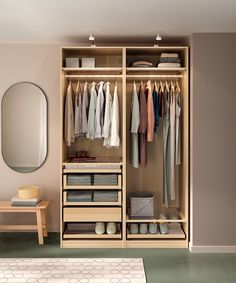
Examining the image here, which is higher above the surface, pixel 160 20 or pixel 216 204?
pixel 160 20

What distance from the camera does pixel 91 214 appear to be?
16.6ft

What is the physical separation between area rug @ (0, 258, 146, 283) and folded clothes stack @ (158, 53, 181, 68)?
229cm

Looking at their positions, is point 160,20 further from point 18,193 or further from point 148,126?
point 18,193

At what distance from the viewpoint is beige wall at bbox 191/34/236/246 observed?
4.86 meters

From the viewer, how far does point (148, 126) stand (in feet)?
16.9

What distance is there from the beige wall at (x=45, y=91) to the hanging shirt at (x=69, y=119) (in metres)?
0.54

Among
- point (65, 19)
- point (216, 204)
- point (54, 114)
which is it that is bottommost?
point (216, 204)

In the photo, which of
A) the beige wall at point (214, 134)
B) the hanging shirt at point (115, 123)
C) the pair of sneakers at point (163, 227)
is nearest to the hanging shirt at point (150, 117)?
the hanging shirt at point (115, 123)

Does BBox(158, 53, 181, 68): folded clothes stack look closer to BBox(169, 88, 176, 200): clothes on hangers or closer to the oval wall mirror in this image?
BBox(169, 88, 176, 200): clothes on hangers

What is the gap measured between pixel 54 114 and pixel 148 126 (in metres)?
1.35

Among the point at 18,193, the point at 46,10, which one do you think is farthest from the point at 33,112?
the point at 46,10

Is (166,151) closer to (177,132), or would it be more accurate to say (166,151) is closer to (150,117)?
(177,132)

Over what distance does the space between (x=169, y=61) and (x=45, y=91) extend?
5.58ft

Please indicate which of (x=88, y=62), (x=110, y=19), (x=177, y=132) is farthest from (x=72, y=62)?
(x=177, y=132)
